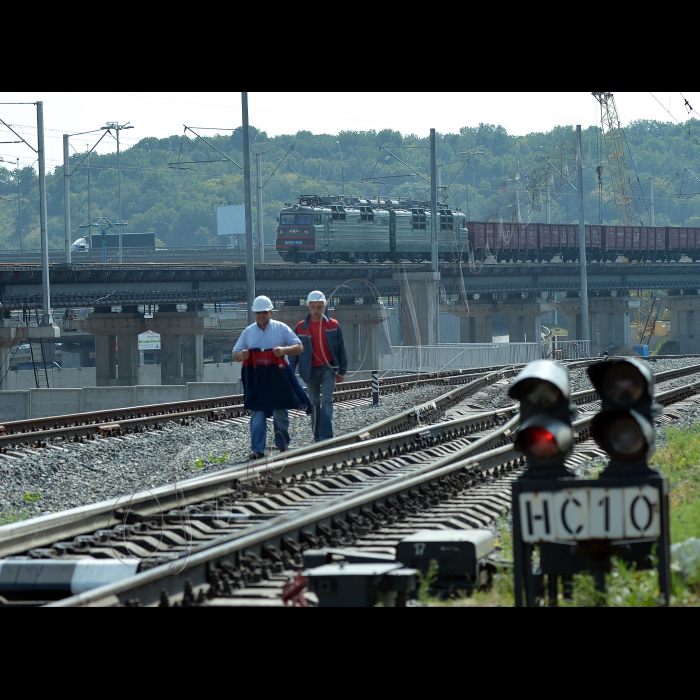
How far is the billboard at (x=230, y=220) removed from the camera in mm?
151812

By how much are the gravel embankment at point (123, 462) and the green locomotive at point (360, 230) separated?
148ft

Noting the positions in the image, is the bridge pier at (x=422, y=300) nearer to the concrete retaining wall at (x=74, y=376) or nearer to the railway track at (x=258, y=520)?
the concrete retaining wall at (x=74, y=376)

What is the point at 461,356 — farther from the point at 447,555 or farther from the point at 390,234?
the point at 447,555

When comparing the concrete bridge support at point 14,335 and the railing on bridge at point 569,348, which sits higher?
the concrete bridge support at point 14,335

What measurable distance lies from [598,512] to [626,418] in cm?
41

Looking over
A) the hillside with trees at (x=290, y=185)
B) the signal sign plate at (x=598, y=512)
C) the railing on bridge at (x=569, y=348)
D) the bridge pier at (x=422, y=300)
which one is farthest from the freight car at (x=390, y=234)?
the hillside with trees at (x=290, y=185)

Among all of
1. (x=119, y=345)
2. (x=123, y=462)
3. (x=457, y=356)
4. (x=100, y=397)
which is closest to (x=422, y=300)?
(x=457, y=356)

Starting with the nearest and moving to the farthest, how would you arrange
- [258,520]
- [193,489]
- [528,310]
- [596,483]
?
[596,483] → [258,520] → [193,489] → [528,310]

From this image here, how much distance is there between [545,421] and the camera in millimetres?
5082

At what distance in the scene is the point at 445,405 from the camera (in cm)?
2036

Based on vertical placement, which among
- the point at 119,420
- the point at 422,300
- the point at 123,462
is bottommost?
the point at 123,462
